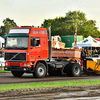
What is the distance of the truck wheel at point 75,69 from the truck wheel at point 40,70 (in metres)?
2.38

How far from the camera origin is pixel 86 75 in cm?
2283

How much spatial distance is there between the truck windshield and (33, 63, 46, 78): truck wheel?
5.03 feet

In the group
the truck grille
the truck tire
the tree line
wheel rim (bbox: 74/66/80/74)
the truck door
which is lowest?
the truck tire

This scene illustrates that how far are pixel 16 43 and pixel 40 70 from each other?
Result: 2.33 meters

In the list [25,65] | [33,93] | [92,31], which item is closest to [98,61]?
[25,65]

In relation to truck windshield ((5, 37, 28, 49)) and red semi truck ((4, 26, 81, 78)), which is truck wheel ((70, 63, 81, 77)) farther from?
truck windshield ((5, 37, 28, 49))

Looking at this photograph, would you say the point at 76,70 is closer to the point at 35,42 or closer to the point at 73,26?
the point at 35,42

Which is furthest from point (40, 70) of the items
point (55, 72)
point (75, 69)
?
point (55, 72)

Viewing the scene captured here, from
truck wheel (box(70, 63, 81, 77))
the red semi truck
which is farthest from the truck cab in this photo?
truck wheel (box(70, 63, 81, 77))

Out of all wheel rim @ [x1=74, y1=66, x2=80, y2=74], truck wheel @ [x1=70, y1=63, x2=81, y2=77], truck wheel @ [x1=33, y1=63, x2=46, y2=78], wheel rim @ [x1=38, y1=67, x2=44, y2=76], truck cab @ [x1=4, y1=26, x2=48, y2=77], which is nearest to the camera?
truck cab @ [x1=4, y1=26, x2=48, y2=77]

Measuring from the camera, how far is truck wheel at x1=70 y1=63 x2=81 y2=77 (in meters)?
21.5

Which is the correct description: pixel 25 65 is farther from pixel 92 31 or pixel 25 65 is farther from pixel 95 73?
pixel 92 31

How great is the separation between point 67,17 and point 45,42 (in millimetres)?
78995

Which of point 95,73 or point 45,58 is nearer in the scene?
point 45,58
